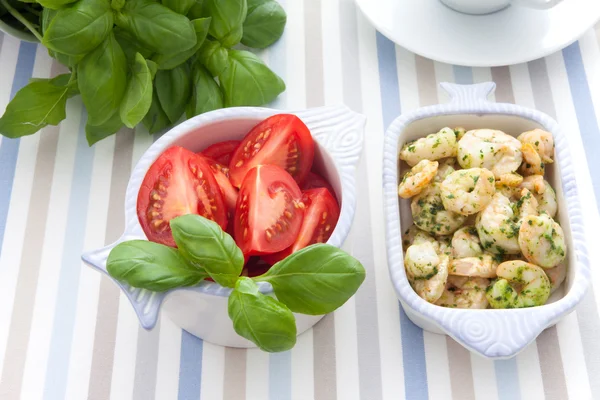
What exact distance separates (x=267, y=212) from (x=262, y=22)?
437mm

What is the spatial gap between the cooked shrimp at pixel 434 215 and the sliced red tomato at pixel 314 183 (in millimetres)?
108

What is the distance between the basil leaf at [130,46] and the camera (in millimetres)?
881

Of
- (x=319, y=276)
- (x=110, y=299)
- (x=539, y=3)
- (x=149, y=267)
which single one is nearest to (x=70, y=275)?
(x=110, y=299)

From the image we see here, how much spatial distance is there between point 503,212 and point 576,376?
219mm

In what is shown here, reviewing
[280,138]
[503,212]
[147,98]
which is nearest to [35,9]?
[147,98]

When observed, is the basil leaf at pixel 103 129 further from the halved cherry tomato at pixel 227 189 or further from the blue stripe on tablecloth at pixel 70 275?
the halved cherry tomato at pixel 227 189

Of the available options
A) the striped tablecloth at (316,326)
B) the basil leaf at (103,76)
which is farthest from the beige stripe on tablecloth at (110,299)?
the basil leaf at (103,76)

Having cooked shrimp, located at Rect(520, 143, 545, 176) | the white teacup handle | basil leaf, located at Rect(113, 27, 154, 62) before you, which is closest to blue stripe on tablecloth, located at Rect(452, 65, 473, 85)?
the white teacup handle

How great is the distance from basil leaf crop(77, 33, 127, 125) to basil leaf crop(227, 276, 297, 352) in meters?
0.35

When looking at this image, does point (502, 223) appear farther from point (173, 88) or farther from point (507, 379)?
point (173, 88)

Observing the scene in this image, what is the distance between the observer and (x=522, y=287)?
0.79 meters

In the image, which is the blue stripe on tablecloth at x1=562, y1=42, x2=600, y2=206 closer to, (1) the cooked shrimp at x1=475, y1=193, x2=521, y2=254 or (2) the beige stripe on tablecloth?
(1) the cooked shrimp at x1=475, y1=193, x2=521, y2=254

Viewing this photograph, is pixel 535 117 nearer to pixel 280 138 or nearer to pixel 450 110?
pixel 450 110

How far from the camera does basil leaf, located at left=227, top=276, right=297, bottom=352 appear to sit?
2.10ft
